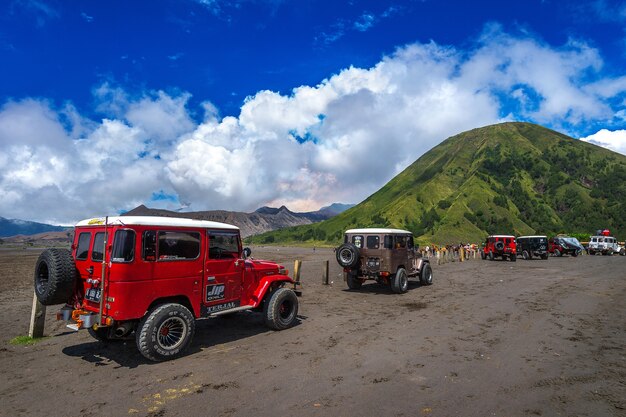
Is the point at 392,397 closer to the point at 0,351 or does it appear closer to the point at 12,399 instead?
the point at 12,399

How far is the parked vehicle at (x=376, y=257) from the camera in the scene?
16.1 metres

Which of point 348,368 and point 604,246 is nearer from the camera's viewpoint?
point 348,368

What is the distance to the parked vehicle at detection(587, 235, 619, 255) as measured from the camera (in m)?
47.2

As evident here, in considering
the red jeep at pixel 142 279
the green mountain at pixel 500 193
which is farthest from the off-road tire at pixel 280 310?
the green mountain at pixel 500 193

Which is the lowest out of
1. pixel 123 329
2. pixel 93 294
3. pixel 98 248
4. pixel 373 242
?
A: pixel 123 329

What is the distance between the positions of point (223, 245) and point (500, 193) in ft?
381

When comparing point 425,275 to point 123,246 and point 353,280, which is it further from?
point 123,246

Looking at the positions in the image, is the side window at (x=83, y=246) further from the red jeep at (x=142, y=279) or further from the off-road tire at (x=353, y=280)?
the off-road tire at (x=353, y=280)

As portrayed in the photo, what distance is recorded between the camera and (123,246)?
7.11 metres

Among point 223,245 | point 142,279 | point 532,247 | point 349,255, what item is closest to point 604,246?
point 532,247

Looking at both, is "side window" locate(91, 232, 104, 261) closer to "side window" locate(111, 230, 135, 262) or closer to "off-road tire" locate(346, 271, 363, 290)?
"side window" locate(111, 230, 135, 262)

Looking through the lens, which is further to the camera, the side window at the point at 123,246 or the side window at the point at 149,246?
the side window at the point at 149,246

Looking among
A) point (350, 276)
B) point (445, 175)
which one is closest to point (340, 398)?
point (350, 276)

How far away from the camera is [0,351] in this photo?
805 cm
